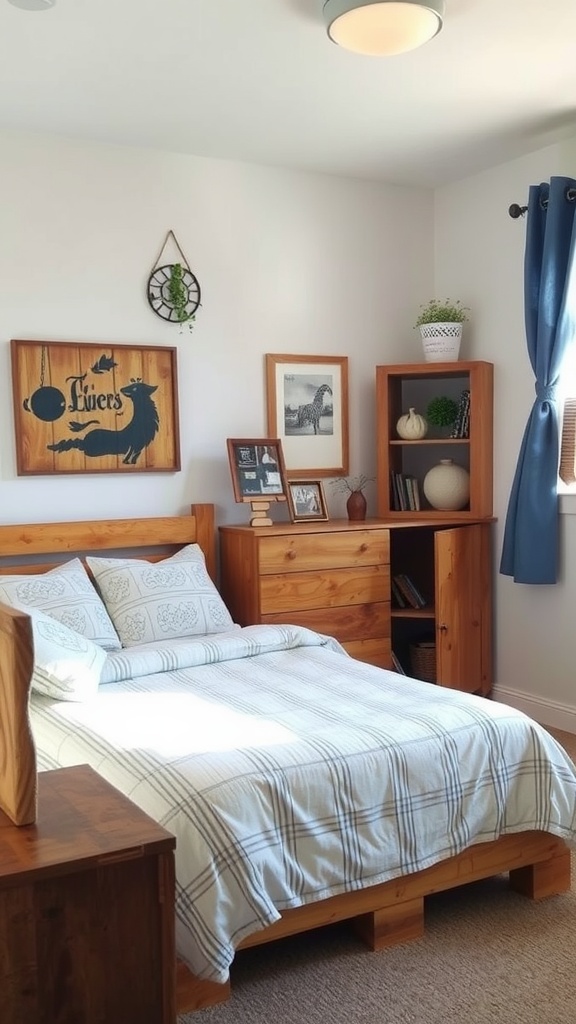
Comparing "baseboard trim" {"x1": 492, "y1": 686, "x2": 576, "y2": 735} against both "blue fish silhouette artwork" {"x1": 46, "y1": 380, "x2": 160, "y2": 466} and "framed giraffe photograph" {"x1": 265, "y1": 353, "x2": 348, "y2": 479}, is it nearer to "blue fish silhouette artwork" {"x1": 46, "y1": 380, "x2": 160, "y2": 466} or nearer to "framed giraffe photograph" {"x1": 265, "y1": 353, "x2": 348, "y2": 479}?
"framed giraffe photograph" {"x1": 265, "y1": 353, "x2": 348, "y2": 479}

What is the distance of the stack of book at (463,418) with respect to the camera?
4.38 metres

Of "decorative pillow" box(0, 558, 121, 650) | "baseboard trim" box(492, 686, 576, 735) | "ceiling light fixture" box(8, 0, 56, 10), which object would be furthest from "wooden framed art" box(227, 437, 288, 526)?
"ceiling light fixture" box(8, 0, 56, 10)

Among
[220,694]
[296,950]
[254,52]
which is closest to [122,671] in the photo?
[220,694]

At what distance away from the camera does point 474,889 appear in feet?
8.71

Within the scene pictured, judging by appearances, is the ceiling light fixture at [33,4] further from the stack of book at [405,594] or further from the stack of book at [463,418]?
the stack of book at [405,594]

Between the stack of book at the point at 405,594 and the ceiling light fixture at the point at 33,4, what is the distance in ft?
9.00

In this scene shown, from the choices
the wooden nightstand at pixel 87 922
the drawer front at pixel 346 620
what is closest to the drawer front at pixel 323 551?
the drawer front at pixel 346 620

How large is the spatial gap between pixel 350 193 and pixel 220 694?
8.81ft

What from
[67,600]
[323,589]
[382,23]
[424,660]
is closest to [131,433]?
[67,600]

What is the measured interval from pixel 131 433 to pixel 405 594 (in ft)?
4.78

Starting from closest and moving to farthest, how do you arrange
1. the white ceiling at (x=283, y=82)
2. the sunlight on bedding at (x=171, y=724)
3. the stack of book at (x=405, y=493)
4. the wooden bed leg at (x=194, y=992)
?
the wooden bed leg at (x=194, y=992) → the sunlight on bedding at (x=171, y=724) → the white ceiling at (x=283, y=82) → the stack of book at (x=405, y=493)

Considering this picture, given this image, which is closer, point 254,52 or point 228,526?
point 254,52

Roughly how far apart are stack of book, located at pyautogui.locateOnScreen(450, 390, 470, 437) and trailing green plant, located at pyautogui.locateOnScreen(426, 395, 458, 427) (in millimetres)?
23

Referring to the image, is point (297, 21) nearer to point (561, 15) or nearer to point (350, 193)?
point (561, 15)
